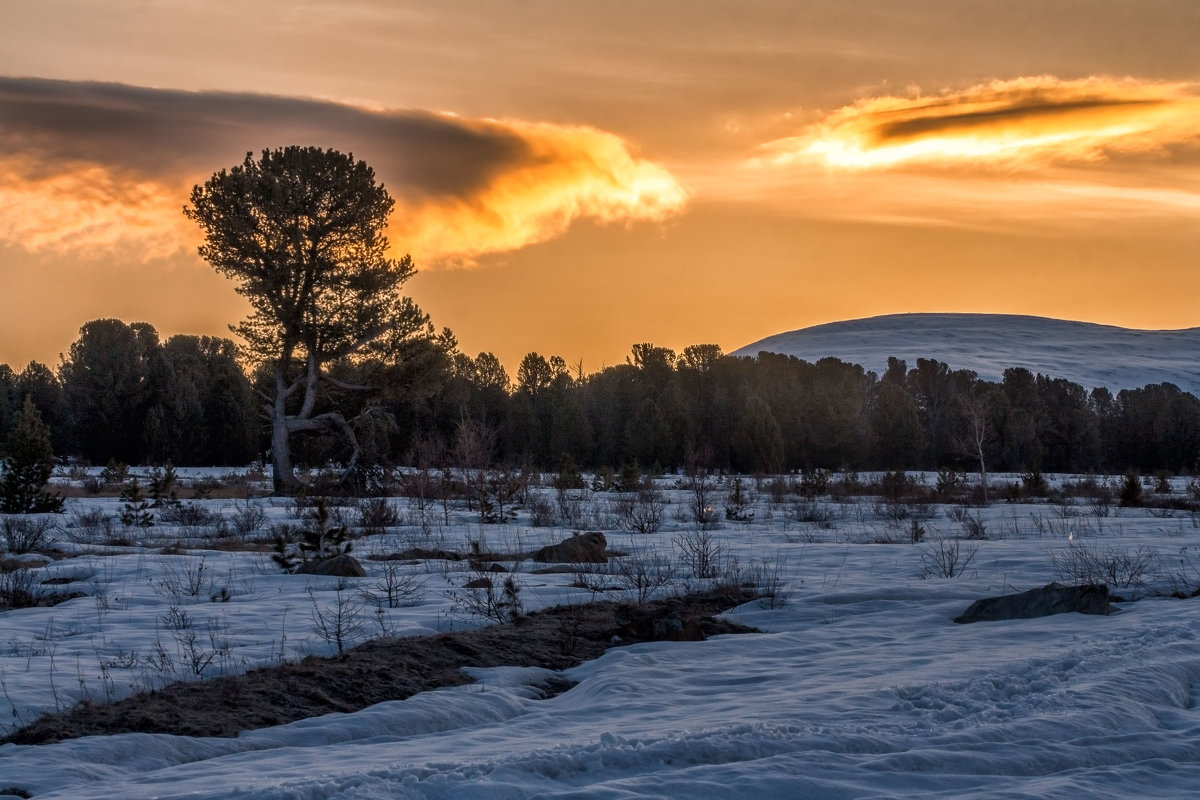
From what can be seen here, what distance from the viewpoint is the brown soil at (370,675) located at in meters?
5.48

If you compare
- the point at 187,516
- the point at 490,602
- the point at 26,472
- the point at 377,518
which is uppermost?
the point at 26,472

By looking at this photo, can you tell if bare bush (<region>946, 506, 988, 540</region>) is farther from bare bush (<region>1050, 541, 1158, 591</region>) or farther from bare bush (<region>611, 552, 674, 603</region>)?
bare bush (<region>611, 552, 674, 603</region>)

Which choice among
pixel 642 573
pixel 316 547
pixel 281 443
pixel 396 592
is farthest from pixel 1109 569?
pixel 281 443

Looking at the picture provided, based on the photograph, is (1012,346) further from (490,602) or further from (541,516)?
(490,602)

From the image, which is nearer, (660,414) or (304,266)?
(304,266)

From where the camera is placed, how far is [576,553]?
1349 centimetres

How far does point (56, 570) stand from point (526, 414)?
47.1m

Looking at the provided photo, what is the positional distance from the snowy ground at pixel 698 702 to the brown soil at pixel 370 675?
272 millimetres

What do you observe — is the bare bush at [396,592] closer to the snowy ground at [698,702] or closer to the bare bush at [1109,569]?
the snowy ground at [698,702]

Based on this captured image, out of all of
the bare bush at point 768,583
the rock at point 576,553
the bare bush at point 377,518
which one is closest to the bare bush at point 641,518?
the rock at point 576,553

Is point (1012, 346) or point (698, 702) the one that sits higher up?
point (1012, 346)

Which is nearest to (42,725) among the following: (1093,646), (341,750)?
(341,750)

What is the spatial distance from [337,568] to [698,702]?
6.90 metres

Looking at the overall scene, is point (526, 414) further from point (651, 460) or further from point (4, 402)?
point (4, 402)
